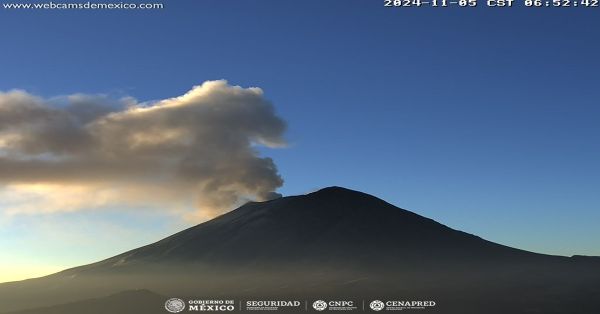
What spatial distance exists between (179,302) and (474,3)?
423 feet

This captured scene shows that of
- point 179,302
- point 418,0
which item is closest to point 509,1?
point 418,0

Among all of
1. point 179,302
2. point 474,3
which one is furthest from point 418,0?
point 179,302

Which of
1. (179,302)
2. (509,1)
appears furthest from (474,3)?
(179,302)

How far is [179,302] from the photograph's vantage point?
619ft

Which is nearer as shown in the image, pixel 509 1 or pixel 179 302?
pixel 509 1

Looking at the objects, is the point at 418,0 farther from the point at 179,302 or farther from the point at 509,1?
the point at 179,302

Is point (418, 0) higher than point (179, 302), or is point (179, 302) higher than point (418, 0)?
point (418, 0)

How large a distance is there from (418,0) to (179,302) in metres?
126

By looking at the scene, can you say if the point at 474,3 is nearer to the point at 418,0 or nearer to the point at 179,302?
the point at 418,0

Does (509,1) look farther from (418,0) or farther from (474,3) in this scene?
(418,0)

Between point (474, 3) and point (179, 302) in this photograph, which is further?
point (179, 302)

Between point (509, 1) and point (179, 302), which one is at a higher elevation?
point (509, 1)

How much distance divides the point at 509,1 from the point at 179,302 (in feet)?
429

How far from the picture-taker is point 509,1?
285 feet
